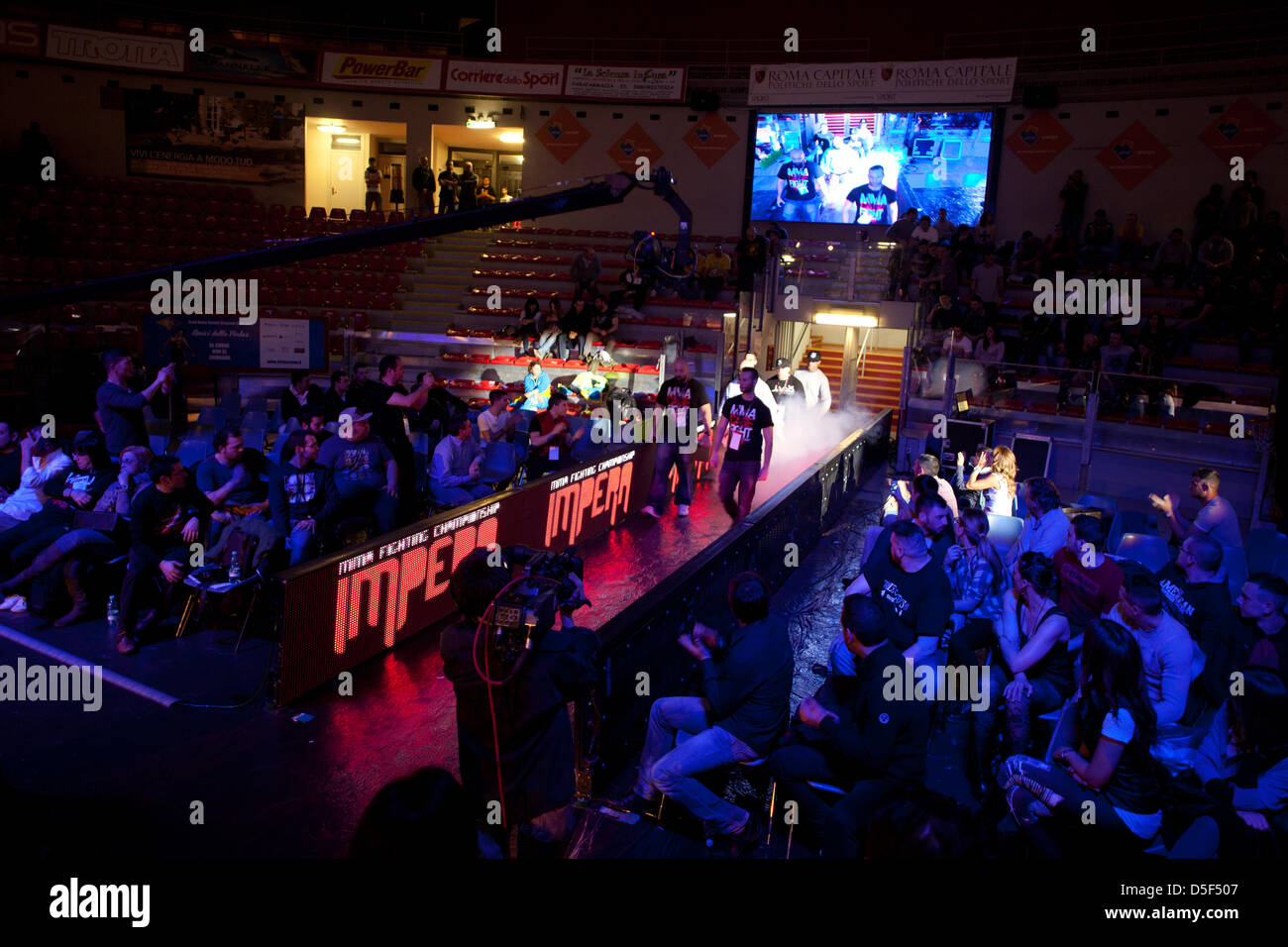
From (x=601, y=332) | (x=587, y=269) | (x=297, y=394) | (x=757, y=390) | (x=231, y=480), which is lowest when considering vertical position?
(x=231, y=480)

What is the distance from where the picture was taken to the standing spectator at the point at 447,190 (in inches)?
902

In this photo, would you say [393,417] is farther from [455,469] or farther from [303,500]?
[303,500]

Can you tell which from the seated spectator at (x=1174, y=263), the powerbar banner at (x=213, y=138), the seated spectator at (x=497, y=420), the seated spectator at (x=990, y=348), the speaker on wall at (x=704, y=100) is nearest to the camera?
the seated spectator at (x=497, y=420)

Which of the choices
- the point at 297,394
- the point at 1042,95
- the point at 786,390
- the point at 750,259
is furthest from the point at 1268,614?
the point at 1042,95

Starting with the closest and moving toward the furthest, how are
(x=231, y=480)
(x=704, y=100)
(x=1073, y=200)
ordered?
1. (x=231, y=480)
2. (x=1073, y=200)
3. (x=704, y=100)

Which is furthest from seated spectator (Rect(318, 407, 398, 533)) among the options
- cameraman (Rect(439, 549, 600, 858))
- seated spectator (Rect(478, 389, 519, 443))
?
cameraman (Rect(439, 549, 600, 858))

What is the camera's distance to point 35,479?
746 centimetres

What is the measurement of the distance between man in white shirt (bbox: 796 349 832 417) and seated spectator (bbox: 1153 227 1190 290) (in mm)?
7359

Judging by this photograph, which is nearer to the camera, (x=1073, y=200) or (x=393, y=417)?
(x=393, y=417)

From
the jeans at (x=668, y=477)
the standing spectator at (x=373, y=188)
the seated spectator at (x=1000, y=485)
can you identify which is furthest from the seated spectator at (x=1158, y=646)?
the standing spectator at (x=373, y=188)

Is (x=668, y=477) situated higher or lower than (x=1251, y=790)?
higher

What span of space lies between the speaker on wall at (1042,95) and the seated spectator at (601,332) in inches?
419

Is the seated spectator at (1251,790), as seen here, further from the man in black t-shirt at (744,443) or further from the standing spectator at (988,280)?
the standing spectator at (988,280)

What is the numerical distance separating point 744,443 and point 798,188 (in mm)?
14525
